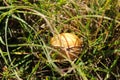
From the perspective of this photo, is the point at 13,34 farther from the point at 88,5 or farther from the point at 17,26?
the point at 88,5

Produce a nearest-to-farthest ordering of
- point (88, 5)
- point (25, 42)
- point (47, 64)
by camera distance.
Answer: point (47, 64)
point (25, 42)
point (88, 5)

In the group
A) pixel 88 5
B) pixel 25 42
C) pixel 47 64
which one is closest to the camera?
pixel 47 64

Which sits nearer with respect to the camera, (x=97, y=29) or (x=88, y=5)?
(x=97, y=29)

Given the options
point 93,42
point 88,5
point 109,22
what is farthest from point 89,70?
point 88,5
